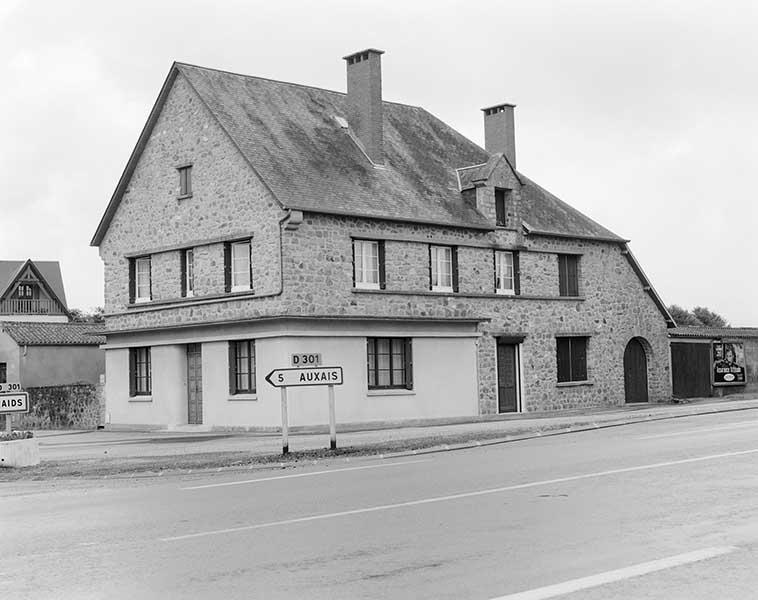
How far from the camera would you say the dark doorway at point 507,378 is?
36.3m

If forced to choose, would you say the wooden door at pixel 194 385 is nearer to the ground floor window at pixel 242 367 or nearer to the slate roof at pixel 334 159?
the ground floor window at pixel 242 367

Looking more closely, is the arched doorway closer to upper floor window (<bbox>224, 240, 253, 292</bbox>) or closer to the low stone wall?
upper floor window (<bbox>224, 240, 253, 292</bbox>)

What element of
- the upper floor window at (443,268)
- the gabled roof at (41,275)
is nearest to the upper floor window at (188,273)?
the upper floor window at (443,268)

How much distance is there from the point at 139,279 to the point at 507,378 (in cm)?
1224

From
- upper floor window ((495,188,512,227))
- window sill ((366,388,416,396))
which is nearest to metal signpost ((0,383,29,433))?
window sill ((366,388,416,396))

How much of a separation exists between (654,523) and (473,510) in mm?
1912

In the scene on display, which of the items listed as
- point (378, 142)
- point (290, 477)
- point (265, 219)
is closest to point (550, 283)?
point (378, 142)

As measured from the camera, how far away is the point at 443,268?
1382 inches

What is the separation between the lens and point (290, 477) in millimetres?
15711

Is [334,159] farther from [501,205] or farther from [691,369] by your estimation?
[691,369]

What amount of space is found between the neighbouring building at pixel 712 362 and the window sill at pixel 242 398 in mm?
17758

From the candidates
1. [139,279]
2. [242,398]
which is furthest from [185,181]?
[242,398]

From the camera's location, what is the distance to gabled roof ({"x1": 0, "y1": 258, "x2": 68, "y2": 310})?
8812cm

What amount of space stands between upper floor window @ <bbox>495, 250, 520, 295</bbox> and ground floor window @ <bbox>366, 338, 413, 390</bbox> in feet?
15.1
